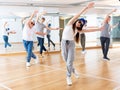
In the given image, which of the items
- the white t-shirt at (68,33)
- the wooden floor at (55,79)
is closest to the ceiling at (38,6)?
the wooden floor at (55,79)

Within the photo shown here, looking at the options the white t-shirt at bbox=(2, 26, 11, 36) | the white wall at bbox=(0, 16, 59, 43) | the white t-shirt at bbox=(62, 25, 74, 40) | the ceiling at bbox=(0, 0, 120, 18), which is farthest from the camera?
the white t-shirt at bbox=(2, 26, 11, 36)

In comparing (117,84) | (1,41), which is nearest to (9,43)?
(1,41)

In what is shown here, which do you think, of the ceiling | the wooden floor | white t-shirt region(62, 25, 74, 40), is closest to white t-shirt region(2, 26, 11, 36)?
the ceiling

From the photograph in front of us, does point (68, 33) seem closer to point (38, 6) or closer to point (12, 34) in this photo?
point (38, 6)

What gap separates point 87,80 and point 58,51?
→ 5.22 metres

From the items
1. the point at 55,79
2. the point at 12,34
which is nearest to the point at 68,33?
the point at 55,79

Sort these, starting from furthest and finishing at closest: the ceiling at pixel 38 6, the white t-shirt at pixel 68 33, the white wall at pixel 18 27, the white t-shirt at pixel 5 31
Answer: the white t-shirt at pixel 5 31 < the white wall at pixel 18 27 < the ceiling at pixel 38 6 < the white t-shirt at pixel 68 33

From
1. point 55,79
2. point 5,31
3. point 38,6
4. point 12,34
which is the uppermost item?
point 38,6

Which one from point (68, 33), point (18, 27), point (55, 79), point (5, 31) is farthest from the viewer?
point (5, 31)

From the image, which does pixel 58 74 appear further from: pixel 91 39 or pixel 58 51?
pixel 91 39

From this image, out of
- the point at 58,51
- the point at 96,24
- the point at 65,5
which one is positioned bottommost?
the point at 58,51

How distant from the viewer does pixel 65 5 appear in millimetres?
9414

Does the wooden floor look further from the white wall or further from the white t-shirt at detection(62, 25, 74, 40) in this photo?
the white wall

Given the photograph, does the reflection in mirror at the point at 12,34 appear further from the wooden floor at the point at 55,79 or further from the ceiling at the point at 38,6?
the wooden floor at the point at 55,79
